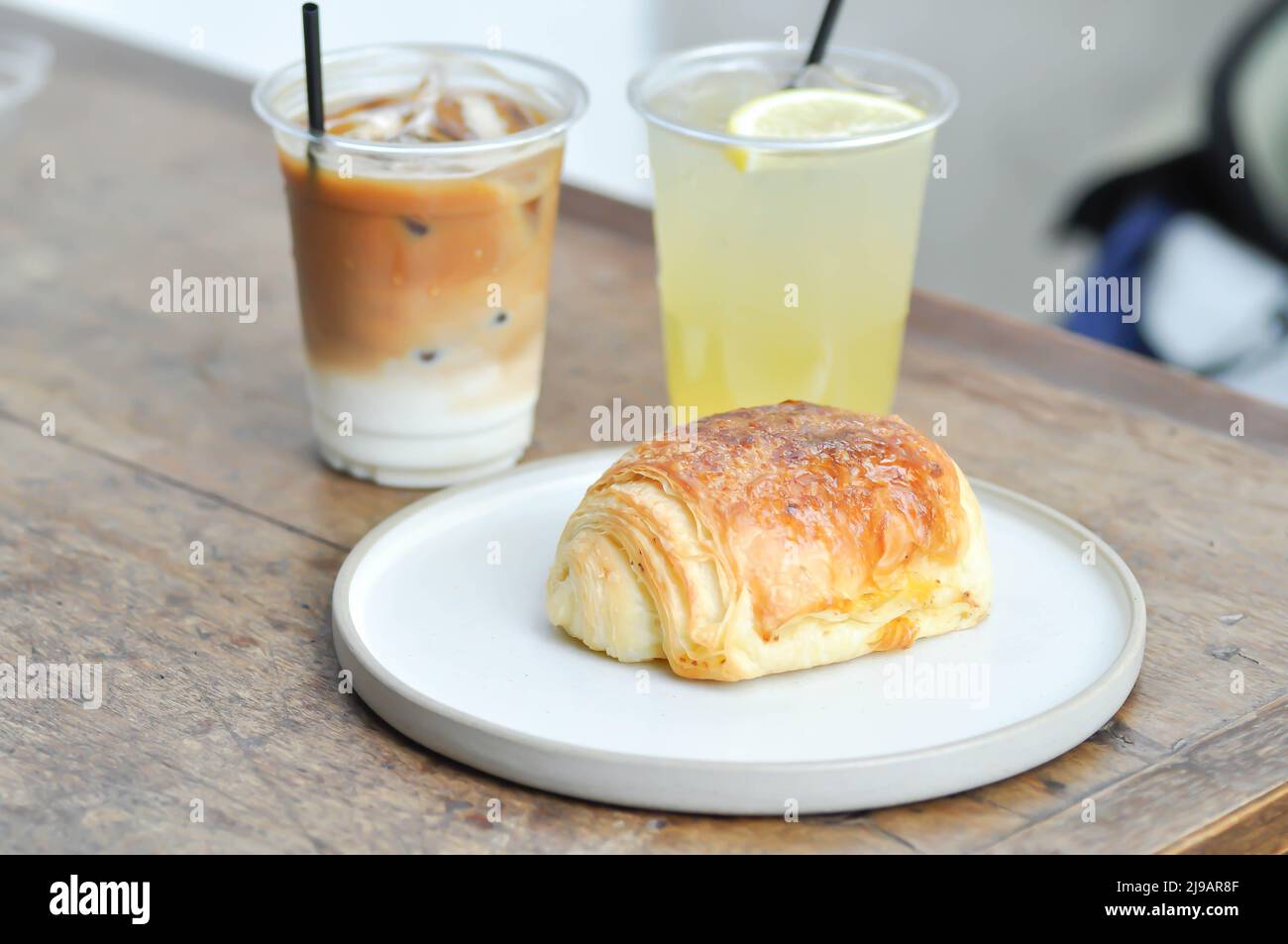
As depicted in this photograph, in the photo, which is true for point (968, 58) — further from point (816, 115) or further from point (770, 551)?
point (770, 551)

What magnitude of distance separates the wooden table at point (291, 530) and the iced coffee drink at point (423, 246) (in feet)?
0.23

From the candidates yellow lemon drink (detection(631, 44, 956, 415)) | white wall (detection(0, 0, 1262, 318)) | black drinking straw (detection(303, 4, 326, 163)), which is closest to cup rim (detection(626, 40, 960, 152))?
yellow lemon drink (detection(631, 44, 956, 415))

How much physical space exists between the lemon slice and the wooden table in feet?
0.89

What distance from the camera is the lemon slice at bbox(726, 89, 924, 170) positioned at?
1.06m

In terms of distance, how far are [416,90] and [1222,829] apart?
75cm

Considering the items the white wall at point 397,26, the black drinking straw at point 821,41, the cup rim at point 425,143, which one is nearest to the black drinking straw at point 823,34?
the black drinking straw at point 821,41

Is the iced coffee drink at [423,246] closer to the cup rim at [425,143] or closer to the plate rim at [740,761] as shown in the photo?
the cup rim at [425,143]

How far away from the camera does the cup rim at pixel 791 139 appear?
1.01 metres

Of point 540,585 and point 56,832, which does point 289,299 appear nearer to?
point 540,585

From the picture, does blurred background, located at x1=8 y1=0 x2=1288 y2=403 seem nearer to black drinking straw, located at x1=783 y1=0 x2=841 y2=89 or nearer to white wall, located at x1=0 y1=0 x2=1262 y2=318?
white wall, located at x1=0 y1=0 x2=1262 y2=318

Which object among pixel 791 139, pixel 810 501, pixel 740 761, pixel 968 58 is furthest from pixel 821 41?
pixel 968 58

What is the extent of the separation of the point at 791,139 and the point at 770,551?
13.4 inches

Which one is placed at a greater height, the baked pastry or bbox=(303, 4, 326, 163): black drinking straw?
bbox=(303, 4, 326, 163): black drinking straw
